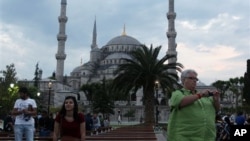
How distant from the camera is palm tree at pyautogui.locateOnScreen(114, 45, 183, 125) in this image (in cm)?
2966

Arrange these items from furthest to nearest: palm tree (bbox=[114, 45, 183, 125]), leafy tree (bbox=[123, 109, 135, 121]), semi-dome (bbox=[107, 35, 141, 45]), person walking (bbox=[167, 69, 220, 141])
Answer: semi-dome (bbox=[107, 35, 141, 45]) → leafy tree (bbox=[123, 109, 135, 121]) → palm tree (bbox=[114, 45, 183, 125]) → person walking (bbox=[167, 69, 220, 141])

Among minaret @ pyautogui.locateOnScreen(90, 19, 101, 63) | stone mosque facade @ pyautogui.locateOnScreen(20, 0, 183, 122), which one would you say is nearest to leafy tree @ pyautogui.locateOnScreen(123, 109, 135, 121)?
stone mosque facade @ pyautogui.locateOnScreen(20, 0, 183, 122)

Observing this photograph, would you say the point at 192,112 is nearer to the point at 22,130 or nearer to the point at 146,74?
the point at 22,130

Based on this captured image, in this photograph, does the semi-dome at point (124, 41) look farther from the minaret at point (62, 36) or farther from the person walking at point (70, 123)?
the person walking at point (70, 123)

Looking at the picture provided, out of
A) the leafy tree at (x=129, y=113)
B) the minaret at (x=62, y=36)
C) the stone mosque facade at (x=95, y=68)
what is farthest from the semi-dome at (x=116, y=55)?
the leafy tree at (x=129, y=113)

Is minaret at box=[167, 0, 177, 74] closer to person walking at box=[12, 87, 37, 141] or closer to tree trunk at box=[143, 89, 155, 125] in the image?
tree trunk at box=[143, 89, 155, 125]

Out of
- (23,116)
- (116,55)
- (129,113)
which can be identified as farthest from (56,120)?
(116,55)

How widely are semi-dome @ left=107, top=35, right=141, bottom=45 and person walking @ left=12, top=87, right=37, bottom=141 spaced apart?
348ft

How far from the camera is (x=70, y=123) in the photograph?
17.6 ft

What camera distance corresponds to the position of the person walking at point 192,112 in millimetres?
4406

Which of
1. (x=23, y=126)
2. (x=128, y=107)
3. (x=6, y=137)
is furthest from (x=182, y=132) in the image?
(x=128, y=107)

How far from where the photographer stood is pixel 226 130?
1214 cm

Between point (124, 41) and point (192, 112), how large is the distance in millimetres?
110742

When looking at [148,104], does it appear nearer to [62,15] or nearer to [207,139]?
[207,139]
